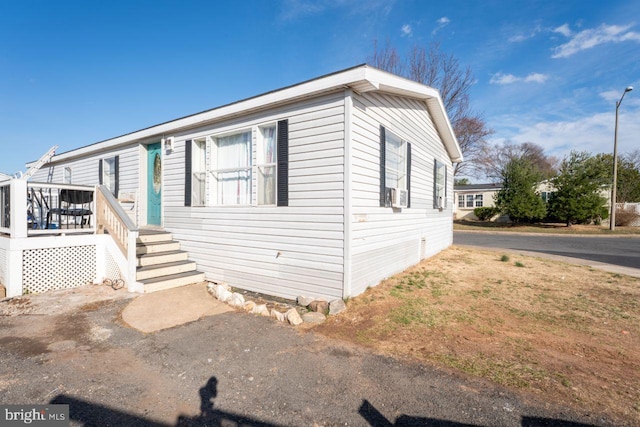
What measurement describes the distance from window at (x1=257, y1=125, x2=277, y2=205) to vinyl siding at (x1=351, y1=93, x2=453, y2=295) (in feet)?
5.27

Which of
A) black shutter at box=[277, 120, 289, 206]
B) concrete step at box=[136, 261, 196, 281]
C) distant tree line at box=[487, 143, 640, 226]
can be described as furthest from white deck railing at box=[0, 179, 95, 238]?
distant tree line at box=[487, 143, 640, 226]

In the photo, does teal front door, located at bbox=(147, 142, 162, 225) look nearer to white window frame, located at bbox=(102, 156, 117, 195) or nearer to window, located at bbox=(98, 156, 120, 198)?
window, located at bbox=(98, 156, 120, 198)

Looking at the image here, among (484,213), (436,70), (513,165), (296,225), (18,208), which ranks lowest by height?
(484,213)

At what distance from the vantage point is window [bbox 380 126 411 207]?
5.76m

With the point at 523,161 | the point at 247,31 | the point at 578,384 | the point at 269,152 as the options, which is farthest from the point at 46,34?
the point at 523,161

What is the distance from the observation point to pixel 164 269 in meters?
5.93

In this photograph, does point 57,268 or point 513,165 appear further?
point 513,165

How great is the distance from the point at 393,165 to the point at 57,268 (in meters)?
6.88

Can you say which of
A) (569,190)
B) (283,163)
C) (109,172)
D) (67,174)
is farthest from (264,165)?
(569,190)

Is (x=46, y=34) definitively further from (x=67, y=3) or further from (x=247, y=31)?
(x=247, y=31)

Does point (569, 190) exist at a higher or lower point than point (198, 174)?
higher

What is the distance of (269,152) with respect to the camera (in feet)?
18.5

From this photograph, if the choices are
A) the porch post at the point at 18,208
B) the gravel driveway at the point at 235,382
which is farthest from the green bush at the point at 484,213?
the porch post at the point at 18,208

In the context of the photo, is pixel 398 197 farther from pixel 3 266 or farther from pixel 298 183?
pixel 3 266
